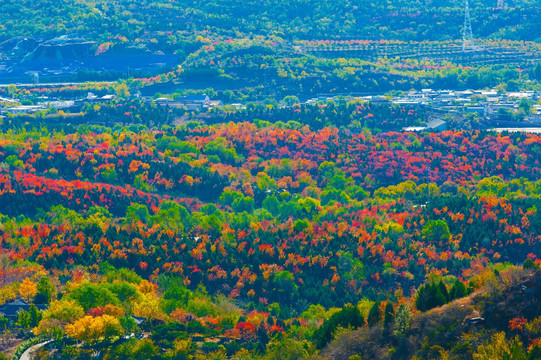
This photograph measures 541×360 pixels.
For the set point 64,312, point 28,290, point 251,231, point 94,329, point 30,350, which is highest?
point 94,329

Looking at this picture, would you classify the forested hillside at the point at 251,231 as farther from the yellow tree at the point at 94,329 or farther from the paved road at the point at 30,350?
the paved road at the point at 30,350

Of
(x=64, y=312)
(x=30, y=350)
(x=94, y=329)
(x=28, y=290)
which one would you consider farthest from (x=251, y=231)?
(x=30, y=350)

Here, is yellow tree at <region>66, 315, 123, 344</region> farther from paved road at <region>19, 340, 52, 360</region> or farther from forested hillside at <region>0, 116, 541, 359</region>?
paved road at <region>19, 340, 52, 360</region>

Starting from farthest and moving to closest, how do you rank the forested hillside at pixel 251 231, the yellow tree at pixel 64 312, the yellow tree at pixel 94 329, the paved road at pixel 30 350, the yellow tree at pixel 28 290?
the yellow tree at pixel 28 290 < the forested hillside at pixel 251 231 < the yellow tree at pixel 64 312 < the yellow tree at pixel 94 329 < the paved road at pixel 30 350

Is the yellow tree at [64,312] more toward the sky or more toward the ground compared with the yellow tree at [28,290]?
more toward the sky

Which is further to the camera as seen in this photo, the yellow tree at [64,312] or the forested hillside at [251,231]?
the forested hillside at [251,231]

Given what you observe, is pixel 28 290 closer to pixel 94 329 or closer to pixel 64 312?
pixel 64 312

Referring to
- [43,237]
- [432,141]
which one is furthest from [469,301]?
[432,141]

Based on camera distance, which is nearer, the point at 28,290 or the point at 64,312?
the point at 64,312

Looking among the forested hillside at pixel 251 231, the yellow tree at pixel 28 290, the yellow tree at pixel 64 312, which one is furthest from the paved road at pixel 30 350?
the yellow tree at pixel 28 290
